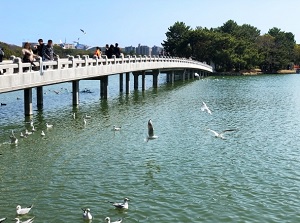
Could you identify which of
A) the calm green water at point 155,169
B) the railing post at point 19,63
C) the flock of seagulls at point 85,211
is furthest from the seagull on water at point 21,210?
the railing post at point 19,63

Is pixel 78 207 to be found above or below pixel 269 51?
below

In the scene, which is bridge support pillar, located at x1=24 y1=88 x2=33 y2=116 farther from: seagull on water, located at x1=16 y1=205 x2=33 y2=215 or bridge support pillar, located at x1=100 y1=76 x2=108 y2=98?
seagull on water, located at x1=16 y1=205 x2=33 y2=215

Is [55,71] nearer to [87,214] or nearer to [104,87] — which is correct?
[104,87]

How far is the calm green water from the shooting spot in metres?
10.4

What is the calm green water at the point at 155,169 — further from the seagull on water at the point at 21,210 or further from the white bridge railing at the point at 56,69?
the white bridge railing at the point at 56,69

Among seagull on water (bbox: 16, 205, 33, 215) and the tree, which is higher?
the tree

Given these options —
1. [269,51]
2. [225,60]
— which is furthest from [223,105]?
[269,51]

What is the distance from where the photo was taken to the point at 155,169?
45.3 ft

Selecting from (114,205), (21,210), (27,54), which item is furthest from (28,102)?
(114,205)

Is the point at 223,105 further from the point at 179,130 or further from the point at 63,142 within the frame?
the point at 63,142

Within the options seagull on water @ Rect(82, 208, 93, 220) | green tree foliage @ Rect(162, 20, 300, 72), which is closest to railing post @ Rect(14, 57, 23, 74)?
seagull on water @ Rect(82, 208, 93, 220)

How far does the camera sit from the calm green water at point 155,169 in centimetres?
1043

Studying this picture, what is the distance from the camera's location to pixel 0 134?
1880cm

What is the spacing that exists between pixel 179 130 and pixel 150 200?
33.2ft
